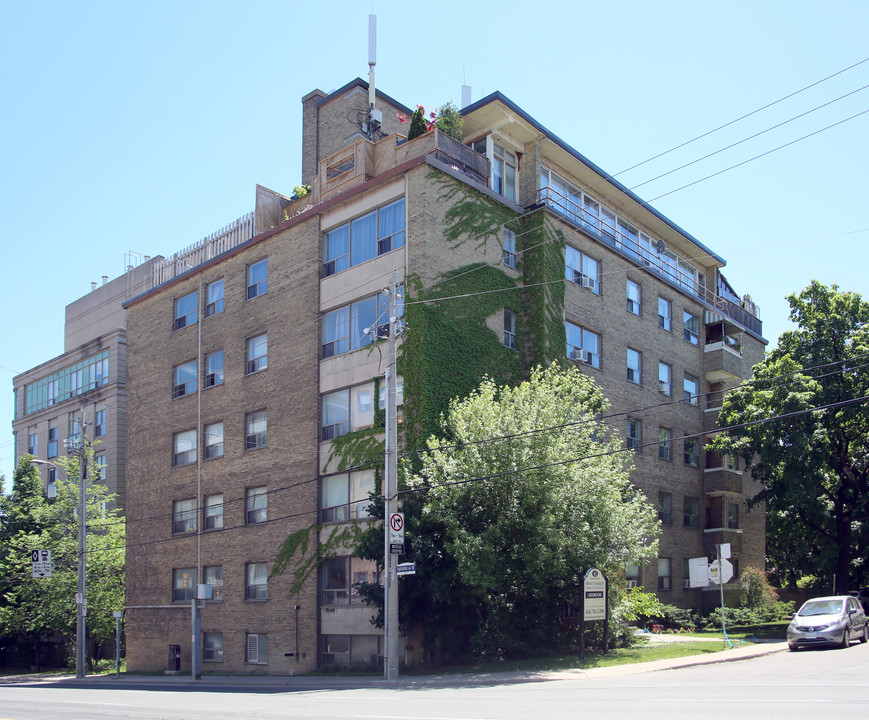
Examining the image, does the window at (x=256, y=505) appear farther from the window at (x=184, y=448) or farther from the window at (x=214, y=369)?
the window at (x=214, y=369)

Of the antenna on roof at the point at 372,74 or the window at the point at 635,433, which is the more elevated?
the antenna on roof at the point at 372,74

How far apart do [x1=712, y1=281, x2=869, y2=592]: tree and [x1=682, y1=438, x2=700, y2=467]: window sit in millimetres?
2914

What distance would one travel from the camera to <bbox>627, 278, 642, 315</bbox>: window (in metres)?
37.1

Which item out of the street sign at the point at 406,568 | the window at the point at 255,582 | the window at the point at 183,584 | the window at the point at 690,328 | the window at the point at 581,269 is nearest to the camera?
the street sign at the point at 406,568

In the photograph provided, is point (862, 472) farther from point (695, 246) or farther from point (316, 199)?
point (316, 199)

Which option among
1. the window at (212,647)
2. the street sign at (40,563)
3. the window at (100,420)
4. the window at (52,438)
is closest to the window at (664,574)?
the window at (212,647)

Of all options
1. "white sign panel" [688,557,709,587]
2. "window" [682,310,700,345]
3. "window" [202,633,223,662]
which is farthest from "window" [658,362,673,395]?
"window" [202,633,223,662]

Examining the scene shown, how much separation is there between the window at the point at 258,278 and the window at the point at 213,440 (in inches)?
220

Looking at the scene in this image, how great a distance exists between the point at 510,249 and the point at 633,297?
8.20 meters

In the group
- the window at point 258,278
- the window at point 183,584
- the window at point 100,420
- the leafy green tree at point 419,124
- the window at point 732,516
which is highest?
the leafy green tree at point 419,124

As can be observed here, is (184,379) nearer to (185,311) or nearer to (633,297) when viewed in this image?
(185,311)

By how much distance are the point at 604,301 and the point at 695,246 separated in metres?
11.1

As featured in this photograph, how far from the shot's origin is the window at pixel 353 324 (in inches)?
1145

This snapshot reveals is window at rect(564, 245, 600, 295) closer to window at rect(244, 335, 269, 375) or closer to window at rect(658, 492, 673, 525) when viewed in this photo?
window at rect(658, 492, 673, 525)
